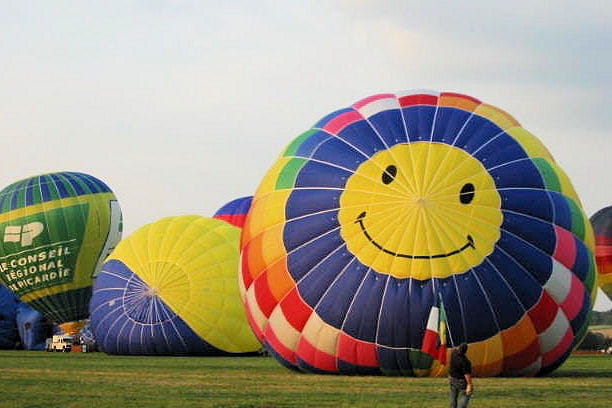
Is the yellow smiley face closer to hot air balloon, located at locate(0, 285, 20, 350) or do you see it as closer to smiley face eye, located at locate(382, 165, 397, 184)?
smiley face eye, located at locate(382, 165, 397, 184)

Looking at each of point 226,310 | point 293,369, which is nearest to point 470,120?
point 293,369

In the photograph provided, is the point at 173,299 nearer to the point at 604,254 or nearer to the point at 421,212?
the point at 421,212

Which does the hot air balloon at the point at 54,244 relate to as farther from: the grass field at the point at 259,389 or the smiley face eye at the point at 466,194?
the smiley face eye at the point at 466,194

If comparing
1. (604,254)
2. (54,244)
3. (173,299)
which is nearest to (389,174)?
(173,299)

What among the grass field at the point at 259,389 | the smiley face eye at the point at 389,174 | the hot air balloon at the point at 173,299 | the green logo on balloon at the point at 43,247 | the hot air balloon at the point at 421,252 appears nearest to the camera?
the grass field at the point at 259,389

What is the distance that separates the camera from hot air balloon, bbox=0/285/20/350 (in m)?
49.3

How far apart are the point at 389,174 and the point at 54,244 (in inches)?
970

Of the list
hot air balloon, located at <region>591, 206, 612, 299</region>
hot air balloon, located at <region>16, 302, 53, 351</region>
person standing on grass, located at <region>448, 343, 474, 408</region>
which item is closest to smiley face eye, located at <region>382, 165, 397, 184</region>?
person standing on grass, located at <region>448, 343, 474, 408</region>

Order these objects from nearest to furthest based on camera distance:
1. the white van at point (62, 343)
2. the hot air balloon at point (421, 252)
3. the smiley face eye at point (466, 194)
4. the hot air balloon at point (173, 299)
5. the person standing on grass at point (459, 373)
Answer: the person standing on grass at point (459, 373)
the hot air balloon at point (421, 252)
the smiley face eye at point (466, 194)
the hot air balloon at point (173, 299)
the white van at point (62, 343)

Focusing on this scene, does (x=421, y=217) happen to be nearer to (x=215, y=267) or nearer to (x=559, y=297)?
(x=559, y=297)

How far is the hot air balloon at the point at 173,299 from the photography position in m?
33.2

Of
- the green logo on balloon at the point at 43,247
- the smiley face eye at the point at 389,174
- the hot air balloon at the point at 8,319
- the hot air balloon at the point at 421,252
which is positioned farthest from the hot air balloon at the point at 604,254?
the smiley face eye at the point at 389,174

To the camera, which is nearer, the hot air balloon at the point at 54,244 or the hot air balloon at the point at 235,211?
the hot air balloon at the point at 54,244

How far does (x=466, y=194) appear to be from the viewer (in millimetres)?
22391
